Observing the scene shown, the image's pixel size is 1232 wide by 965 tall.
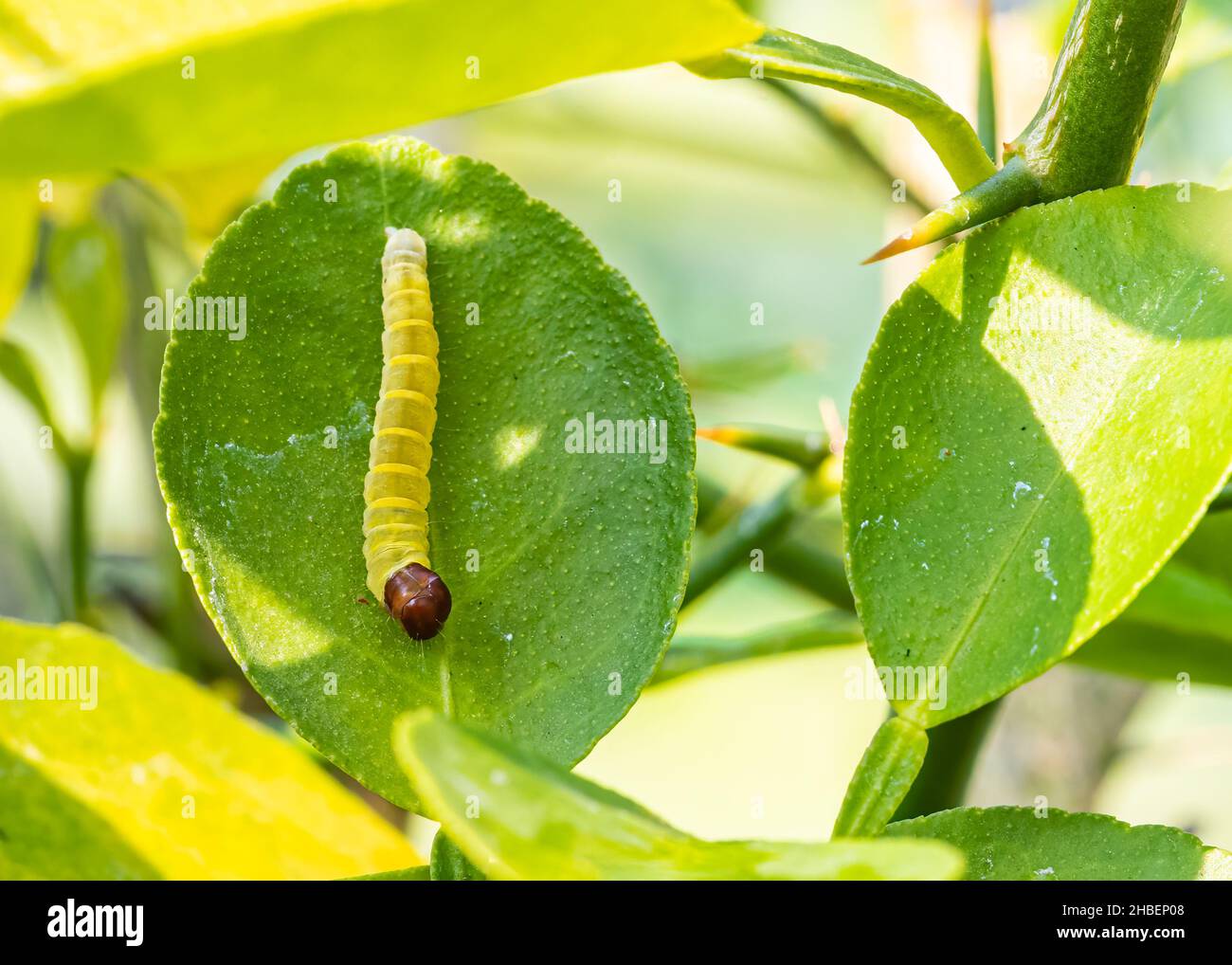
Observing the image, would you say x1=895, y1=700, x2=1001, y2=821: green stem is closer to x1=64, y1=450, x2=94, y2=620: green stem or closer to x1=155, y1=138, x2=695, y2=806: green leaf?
x1=155, y1=138, x2=695, y2=806: green leaf

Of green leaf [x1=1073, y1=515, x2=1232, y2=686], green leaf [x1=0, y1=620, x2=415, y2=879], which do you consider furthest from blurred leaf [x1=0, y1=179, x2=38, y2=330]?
green leaf [x1=1073, y1=515, x2=1232, y2=686]

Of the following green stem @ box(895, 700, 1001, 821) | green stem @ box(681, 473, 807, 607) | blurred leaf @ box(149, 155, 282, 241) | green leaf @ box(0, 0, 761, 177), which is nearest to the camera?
green leaf @ box(0, 0, 761, 177)

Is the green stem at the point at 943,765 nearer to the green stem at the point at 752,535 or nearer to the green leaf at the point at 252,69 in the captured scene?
the green stem at the point at 752,535

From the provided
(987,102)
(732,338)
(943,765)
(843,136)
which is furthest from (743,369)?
(732,338)

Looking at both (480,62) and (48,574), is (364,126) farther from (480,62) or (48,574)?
(48,574)

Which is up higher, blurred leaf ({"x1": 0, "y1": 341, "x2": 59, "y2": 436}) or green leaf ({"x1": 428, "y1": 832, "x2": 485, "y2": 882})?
blurred leaf ({"x1": 0, "y1": 341, "x2": 59, "y2": 436})
